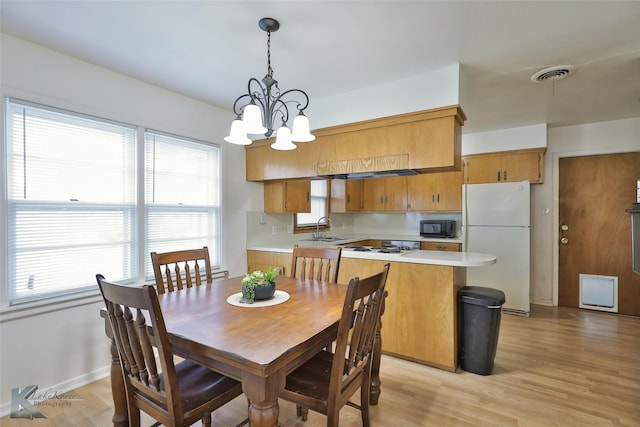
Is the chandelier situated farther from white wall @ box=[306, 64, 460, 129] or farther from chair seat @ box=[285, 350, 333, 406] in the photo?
chair seat @ box=[285, 350, 333, 406]

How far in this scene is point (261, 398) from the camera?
3.69 ft

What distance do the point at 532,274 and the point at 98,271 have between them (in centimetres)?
514

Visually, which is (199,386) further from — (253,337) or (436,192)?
(436,192)

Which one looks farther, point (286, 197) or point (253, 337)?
point (286, 197)

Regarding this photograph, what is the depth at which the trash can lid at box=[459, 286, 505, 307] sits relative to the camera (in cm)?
241

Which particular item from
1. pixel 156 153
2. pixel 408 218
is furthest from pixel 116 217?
pixel 408 218

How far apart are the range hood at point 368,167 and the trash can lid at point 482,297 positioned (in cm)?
111

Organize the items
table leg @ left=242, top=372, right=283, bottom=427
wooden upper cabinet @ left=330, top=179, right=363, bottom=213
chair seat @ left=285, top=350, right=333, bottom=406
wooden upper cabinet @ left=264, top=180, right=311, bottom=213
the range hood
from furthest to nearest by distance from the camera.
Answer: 1. wooden upper cabinet @ left=330, top=179, right=363, bottom=213
2. wooden upper cabinet @ left=264, top=180, right=311, bottom=213
3. the range hood
4. chair seat @ left=285, top=350, right=333, bottom=406
5. table leg @ left=242, top=372, right=283, bottom=427

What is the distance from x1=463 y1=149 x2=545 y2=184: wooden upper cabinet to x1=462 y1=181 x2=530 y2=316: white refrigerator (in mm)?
324

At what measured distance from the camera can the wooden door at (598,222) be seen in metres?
3.90

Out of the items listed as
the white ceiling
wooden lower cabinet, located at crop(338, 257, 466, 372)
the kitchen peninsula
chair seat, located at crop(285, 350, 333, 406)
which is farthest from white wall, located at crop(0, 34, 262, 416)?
wooden lower cabinet, located at crop(338, 257, 466, 372)

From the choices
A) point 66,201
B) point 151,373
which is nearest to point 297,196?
point 66,201

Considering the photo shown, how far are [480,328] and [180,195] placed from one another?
2.90m

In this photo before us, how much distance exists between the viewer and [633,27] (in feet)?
6.33
